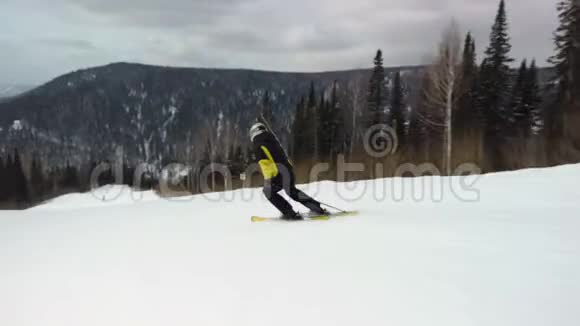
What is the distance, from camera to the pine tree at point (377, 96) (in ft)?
129

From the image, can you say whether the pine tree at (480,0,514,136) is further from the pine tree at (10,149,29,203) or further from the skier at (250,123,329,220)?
→ the pine tree at (10,149,29,203)

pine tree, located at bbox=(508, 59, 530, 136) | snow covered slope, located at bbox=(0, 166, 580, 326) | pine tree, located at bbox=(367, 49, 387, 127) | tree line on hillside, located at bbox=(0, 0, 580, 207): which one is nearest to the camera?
snow covered slope, located at bbox=(0, 166, 580, 326)

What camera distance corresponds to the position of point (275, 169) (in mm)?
5945

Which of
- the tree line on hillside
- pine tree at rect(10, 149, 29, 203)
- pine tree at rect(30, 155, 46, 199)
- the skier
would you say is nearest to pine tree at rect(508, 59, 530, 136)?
the tree line on hillside

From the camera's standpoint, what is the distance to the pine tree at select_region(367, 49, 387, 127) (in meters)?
39.3

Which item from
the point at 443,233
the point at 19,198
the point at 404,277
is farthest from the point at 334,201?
the point at 19,198

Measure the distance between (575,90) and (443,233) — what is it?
25.2 m

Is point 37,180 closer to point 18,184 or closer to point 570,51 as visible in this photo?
point 18,184

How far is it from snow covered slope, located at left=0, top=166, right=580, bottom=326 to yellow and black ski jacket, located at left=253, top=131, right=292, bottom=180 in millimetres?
882

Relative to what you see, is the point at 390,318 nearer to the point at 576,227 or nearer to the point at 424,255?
the point at 424,255

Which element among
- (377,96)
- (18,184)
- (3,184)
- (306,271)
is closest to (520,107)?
(377,96)

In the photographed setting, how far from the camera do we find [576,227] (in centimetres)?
469

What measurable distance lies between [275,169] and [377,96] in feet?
116

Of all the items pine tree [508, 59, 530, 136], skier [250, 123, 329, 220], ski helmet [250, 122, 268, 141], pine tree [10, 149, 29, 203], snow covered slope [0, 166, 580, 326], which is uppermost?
pine tree [508, 59, 530, 136]
